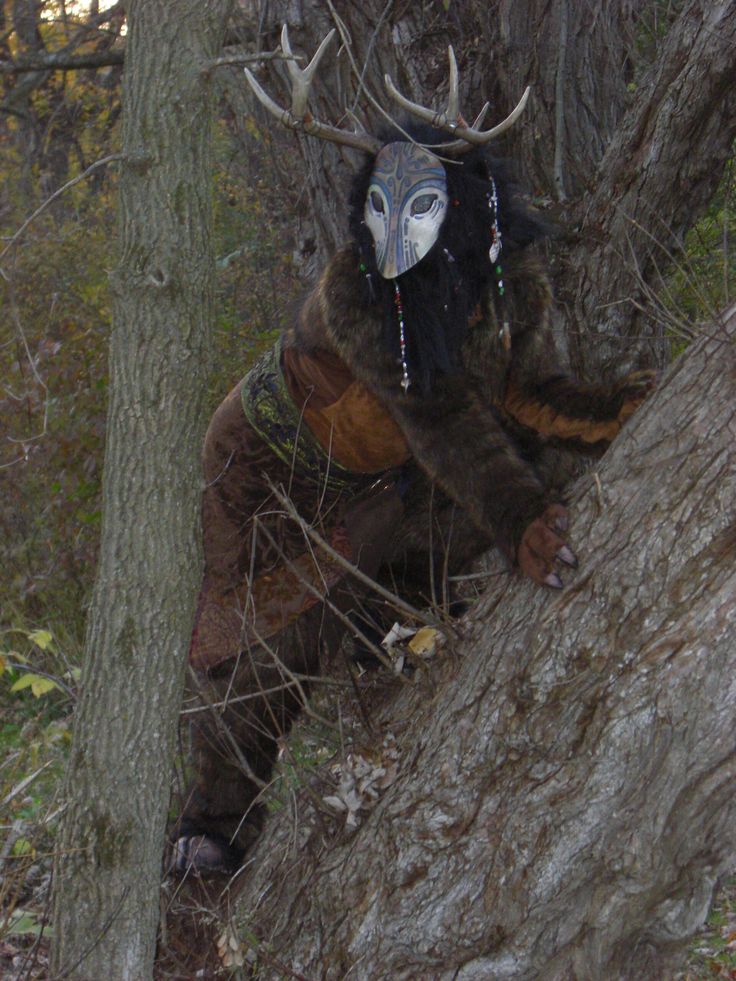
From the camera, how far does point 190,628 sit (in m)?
2.75

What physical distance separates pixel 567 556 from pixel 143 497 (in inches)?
39.7

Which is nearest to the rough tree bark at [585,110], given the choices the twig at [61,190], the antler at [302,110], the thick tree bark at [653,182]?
the thick tree bark at [653,182]

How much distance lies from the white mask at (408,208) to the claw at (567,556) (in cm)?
85

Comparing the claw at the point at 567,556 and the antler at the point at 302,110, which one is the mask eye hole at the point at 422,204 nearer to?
the antler at the point at 302,110

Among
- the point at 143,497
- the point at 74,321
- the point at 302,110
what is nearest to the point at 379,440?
the point at 143,497

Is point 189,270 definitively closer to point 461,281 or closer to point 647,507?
point 461,281

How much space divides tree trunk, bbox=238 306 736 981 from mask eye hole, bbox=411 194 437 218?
79cm

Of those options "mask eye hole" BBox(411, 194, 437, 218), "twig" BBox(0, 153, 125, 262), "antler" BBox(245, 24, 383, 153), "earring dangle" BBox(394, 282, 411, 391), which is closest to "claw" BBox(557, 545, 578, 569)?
"earring dangle" BBox(394, 282, 411, 391)

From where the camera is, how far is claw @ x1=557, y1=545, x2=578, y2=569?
2.44m

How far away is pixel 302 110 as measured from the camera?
8.25ft

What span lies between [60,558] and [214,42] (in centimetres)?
403

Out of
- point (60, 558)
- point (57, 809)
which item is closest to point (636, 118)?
point (57, 809)

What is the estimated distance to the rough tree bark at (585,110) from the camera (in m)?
3.33

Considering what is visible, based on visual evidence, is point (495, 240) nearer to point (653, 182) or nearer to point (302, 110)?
point (302, 110)
